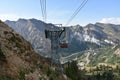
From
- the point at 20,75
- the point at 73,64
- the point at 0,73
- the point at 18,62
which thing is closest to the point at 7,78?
the point at 0,73

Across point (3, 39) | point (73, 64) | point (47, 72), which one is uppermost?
point (3, 39)

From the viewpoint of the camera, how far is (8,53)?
58.0m

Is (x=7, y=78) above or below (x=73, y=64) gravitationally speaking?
above

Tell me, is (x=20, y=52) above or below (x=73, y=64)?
above

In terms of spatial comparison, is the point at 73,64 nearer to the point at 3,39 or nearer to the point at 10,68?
the point at 3,39

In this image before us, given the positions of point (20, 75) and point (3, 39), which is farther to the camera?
point (3, 39)

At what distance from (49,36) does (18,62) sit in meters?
9.27

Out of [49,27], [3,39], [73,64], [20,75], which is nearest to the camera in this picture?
[20,75]

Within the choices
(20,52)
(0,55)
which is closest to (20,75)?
(0,55)

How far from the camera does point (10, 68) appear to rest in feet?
155

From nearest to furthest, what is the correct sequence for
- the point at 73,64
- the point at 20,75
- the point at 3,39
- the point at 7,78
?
the point at 7,78 < the point at 20,75 < the point at 3,39 < the point at 73,64

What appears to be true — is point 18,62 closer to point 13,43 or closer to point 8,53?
point 8,53

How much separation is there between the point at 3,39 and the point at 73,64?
122335mm

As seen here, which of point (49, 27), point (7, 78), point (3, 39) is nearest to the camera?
point (7, 78)
